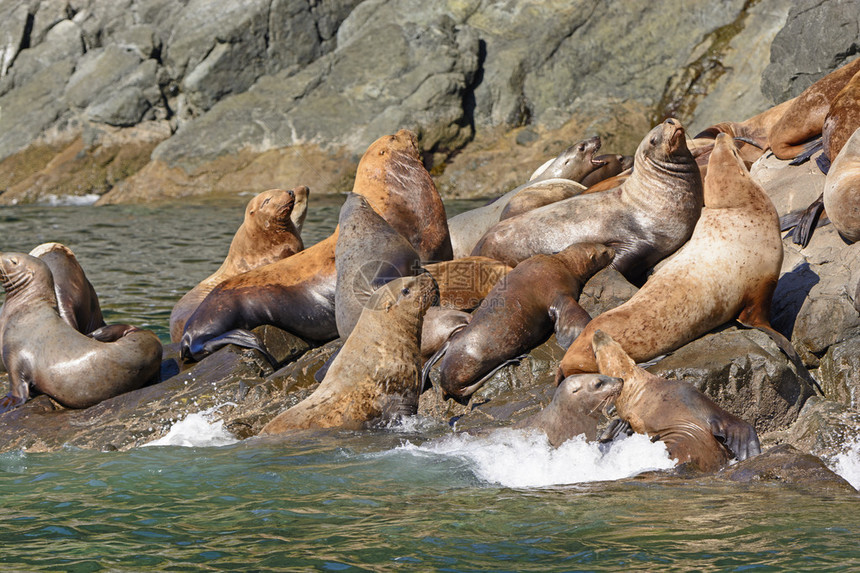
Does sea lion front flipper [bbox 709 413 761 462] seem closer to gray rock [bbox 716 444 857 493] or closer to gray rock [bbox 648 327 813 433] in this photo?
gray rock [bbox 716 444 857 493]

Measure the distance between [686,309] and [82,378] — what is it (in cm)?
453

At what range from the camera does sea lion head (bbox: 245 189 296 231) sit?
376 inches

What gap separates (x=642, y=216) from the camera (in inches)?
323

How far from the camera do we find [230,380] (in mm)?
7746

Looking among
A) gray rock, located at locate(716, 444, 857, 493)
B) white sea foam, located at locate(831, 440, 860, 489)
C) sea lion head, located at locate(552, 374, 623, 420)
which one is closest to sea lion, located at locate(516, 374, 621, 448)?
sea lion head, located at locate(552, 374, 623, 420)

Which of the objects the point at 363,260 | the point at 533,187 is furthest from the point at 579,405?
the point at 533,187

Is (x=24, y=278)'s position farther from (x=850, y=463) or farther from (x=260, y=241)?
(x=850, y=463)

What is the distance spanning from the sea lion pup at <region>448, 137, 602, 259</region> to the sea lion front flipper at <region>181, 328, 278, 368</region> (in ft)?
8.08

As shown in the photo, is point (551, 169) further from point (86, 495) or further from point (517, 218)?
point (86, 495)

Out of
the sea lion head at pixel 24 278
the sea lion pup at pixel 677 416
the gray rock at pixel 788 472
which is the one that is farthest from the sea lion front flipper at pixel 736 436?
the sea lion head at pixel 24 278

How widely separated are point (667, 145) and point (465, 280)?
6.24 ft

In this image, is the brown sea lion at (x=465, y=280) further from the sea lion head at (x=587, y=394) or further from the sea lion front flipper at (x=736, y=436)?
the sea lion front flipper at (x=736, y=436)

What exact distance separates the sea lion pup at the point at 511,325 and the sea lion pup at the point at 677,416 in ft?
3.08

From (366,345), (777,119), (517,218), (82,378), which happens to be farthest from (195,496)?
(777,119)
